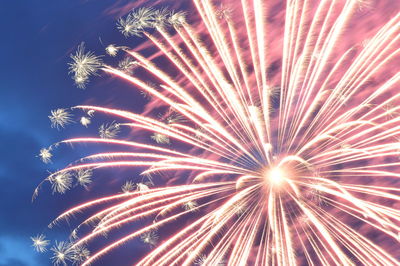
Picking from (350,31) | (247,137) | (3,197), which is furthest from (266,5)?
(3,197)

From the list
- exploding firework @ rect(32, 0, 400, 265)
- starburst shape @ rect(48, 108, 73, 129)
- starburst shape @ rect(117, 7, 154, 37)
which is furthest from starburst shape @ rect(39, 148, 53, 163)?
starburst shape @ rect(117, 7, 154, 37)

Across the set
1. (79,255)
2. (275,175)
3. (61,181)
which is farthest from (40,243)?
(275,175)

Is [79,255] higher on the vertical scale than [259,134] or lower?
lower

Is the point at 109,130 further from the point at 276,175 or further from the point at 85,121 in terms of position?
the point at 276,175

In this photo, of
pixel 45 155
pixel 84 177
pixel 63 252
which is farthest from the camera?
pixel 45 155

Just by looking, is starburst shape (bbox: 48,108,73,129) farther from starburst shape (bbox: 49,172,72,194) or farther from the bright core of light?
the bright core of light

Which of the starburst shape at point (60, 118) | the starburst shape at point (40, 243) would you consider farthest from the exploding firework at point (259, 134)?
the starburst shape at point (40, 243)

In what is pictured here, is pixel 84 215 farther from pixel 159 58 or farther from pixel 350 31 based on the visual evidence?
pixel 350 31
